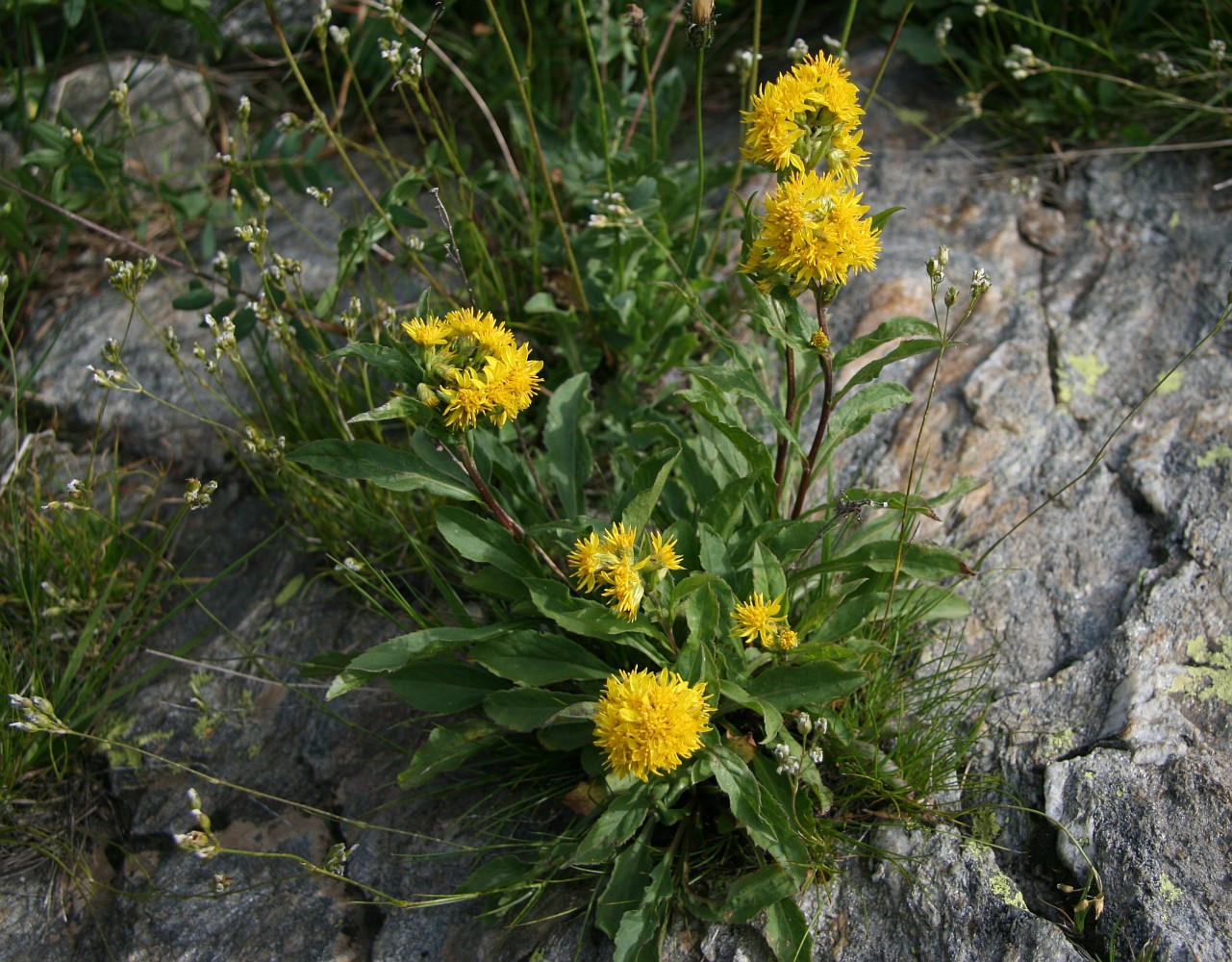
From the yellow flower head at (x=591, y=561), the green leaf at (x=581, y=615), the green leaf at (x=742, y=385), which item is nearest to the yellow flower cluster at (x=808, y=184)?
the green leaf at (x=742, y=385)

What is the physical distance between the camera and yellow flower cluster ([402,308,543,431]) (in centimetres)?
192

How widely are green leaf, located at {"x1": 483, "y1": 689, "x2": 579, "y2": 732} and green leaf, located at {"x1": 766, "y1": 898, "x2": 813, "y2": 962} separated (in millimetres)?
603

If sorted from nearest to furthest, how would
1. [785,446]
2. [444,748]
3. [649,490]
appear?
1. [649,490]
2. [444,748]
3. [785,446]

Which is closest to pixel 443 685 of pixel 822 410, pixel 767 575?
pixel 767 575

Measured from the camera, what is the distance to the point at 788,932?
2.00 meters

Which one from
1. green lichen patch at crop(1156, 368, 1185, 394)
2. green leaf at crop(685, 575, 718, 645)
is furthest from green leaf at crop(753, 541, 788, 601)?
green lichen patch at crop(1156, 368, 1185, 394)

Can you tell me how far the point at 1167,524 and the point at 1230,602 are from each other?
0.26m

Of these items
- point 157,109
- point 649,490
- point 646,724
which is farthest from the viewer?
point 157,109

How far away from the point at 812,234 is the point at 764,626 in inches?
32.0

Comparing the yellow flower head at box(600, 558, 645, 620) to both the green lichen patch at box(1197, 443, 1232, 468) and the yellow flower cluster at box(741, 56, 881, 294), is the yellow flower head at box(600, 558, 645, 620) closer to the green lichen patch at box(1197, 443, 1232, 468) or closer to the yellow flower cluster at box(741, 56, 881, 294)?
the yellow flower cluster at box(741, 56, 881, 294)

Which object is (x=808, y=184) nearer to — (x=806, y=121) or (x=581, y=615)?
(x=806, y=121)

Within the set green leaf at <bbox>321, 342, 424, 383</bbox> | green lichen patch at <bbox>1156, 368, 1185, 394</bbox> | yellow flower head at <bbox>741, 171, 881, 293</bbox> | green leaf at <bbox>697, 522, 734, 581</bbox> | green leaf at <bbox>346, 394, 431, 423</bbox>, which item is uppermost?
yellow flower head at <bbox>741, 171, 881, 293</bbox>

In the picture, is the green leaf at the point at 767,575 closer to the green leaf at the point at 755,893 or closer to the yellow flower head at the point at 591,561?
the yellow flower head at the point at 591,561

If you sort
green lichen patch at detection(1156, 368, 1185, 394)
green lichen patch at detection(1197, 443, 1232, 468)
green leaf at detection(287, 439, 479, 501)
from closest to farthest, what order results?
green leaf at detection(287, 439, 479, 501)
green lichen patch at detection(1197, 443, 1232, 468)
green lichen patch at detection(1156, 368, 1185, 394)
